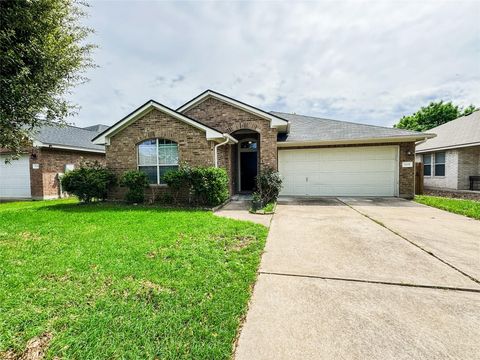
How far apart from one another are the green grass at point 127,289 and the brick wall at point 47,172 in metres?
8.42

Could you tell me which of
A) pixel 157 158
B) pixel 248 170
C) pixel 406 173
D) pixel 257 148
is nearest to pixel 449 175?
pixel 406 173

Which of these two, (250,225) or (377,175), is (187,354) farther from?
(377,175)

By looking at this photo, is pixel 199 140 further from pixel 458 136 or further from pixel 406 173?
pixel 458 136

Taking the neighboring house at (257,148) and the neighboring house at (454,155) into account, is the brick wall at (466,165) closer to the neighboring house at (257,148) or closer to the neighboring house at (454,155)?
the neighboring house at (454,155)

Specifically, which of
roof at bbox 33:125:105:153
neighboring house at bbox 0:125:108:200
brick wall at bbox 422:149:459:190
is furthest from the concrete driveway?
neighboring house at bbox 0:125:108:200

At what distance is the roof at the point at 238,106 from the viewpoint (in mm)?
10133

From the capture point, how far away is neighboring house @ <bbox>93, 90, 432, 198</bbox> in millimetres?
9203

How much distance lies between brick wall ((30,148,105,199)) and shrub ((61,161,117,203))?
9.17 ft

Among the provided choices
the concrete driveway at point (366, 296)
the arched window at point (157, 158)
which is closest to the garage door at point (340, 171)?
the arched window at point (157, 158)

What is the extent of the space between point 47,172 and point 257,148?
11.8 m

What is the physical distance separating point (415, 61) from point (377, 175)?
509 centimetres

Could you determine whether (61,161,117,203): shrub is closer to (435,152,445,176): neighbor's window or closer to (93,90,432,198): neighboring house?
(93,90,432,198): neighboring house

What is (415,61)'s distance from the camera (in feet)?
29.7

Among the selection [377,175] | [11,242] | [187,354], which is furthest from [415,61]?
[11,242]
